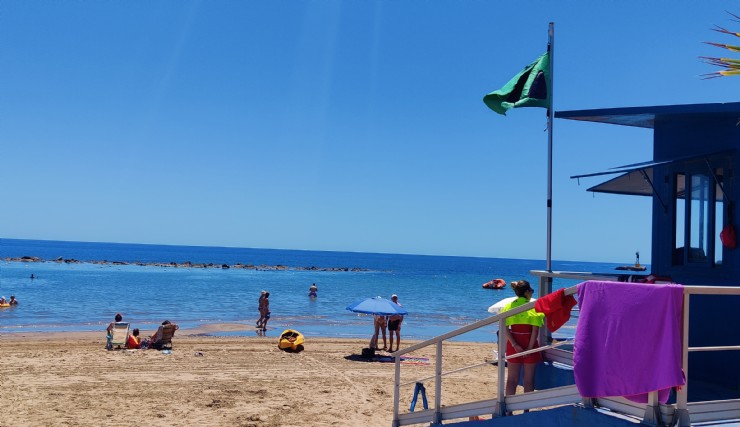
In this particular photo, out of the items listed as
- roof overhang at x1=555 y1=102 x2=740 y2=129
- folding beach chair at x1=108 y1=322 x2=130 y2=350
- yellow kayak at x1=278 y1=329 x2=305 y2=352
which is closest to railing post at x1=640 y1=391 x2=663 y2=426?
roof overhang at x1=555 y1=102 x2=740 y2=129

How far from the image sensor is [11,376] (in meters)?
13.3

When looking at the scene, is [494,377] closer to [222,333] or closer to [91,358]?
[91,358]

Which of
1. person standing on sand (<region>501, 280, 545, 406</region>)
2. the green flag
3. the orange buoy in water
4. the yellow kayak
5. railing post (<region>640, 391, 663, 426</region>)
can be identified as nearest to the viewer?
railing post (<region>640, 391, 663, 426</region>)

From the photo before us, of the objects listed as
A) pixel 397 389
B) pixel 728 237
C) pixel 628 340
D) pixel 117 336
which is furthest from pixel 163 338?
pixel 628 340

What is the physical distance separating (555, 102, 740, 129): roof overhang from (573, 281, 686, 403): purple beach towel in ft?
12.2

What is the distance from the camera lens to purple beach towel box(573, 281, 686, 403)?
12.8ft

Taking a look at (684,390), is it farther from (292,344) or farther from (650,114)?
(292,344)

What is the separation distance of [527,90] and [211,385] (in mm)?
8492

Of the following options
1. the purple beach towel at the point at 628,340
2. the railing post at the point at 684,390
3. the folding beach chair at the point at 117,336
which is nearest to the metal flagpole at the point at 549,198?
the purple beach towel at the point at 628,340

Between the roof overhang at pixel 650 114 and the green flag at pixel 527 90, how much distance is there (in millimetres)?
848

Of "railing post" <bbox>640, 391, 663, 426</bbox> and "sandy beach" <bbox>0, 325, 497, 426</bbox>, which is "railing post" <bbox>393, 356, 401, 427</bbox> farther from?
"railing post" <bbox>640, 391, 663, 426</bbox>

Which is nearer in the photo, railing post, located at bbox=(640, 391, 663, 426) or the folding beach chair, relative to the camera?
railing post, located at bbox=(640, 391, 663, 426)

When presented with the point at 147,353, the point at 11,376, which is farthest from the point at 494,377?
the point at 11,376

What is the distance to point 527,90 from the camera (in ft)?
29.5
